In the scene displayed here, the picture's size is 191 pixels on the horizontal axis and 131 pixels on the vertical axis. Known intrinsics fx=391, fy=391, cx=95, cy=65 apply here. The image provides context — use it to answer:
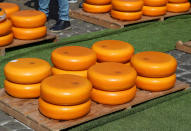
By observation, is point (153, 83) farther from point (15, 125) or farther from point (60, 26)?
point (60, 26)

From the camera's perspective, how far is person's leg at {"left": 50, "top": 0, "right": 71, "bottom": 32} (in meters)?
8.74

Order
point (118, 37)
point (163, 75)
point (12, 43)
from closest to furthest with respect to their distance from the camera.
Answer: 1. point (163, 75)
2. point (12, 43)
3. point (118, 37)

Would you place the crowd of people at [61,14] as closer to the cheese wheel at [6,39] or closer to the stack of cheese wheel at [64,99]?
the cheese wheel at [6,39]

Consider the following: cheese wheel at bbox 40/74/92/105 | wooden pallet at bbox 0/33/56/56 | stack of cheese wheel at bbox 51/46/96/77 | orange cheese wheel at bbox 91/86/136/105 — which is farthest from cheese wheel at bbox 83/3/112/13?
cheese wheel at bbox 40/74/92/105

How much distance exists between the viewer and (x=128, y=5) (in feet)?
29.0

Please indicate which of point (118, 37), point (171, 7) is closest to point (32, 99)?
point (118, 37)

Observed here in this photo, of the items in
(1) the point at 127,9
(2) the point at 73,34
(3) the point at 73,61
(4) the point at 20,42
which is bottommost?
(2) the point at 73,34

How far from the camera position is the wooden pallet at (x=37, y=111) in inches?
183

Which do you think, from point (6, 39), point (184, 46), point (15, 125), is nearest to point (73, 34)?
point (6, 39)

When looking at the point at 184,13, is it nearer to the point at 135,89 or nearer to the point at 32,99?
the point at 135,89

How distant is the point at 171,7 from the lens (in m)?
10.2

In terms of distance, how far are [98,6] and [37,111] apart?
Answer: 5145 millimetres

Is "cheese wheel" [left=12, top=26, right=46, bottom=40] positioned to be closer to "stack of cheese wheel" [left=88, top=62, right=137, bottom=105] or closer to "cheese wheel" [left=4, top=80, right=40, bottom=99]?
"cheese wheel" [left=4, top=80, right=40, bottom=99]

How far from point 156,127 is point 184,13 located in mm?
6001
